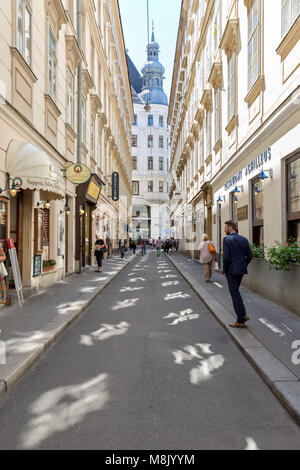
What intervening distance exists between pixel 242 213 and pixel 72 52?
8831mm

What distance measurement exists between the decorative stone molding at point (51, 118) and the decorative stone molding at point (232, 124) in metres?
5.78

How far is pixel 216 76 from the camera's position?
1706cm

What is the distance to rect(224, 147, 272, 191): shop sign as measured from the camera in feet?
32.7

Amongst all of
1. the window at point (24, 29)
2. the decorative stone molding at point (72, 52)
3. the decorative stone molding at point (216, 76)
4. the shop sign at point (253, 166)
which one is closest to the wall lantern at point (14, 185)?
the window at point (24, 29)

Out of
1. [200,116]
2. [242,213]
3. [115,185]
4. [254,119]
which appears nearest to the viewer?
[254,119]

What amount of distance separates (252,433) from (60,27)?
1357cm

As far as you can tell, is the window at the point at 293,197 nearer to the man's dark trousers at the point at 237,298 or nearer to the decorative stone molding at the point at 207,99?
the man's dark trousers at the point at 237,298

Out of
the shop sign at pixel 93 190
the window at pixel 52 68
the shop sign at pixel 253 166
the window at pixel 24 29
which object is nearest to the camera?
the window at pixel 24 29

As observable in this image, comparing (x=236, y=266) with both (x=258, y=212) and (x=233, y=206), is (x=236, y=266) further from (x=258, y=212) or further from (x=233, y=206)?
(x=233, y=206)

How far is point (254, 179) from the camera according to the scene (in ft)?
37.7

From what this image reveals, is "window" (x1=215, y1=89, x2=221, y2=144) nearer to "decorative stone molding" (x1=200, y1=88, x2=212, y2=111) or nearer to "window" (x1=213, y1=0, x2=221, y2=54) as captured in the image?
"decorative stone molding" (x1=200, y1=88, x2=212, y2=111)

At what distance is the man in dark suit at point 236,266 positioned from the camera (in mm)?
6555

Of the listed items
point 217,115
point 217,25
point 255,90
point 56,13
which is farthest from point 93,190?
point 255,90
